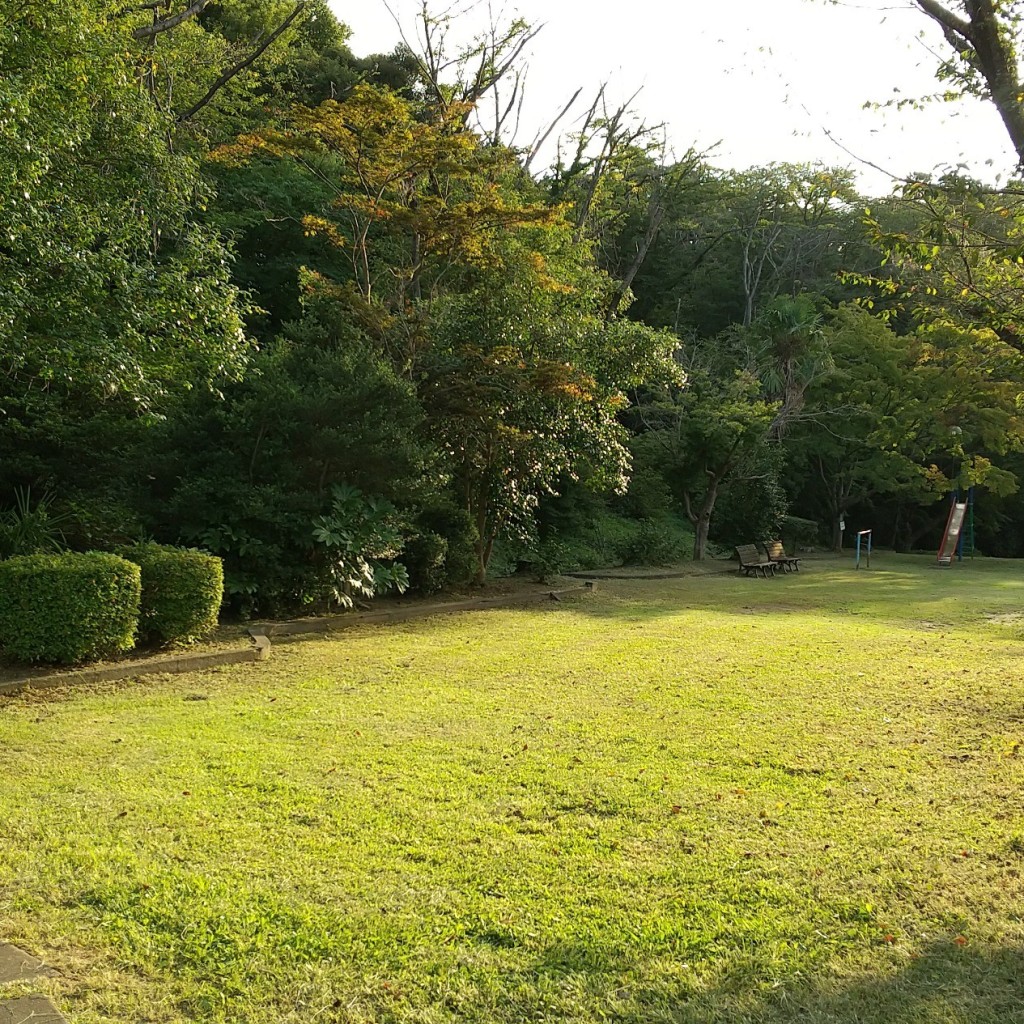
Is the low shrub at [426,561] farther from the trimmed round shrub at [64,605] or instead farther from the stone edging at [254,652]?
the trimmed round shrub at [64,605]

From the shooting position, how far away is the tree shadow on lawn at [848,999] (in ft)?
8.10

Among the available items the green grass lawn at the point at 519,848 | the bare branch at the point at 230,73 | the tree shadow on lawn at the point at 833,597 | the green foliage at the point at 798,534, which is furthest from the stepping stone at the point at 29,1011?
the green foliage at the point at 798,534

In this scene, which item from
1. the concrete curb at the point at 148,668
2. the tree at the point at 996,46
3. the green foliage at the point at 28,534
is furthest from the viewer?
the green foliage at the point at 28,534

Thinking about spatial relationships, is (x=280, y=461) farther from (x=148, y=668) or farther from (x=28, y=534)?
(x=148, y=668)

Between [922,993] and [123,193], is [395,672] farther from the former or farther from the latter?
[123,193]

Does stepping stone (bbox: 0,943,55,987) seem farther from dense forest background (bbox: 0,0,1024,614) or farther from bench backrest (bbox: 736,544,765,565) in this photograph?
bench backrest (bbox: 736,544,765,565)

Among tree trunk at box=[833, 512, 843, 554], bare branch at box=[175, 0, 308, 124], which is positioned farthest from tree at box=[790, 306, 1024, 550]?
bare branch at box=[175, 0, 308, 124]

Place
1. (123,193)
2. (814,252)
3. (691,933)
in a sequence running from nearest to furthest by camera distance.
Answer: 1. (691,933)
2. (123,193)
3. (814,252)

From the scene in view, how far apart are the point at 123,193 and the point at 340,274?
11.3 m

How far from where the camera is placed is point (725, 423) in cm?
1986

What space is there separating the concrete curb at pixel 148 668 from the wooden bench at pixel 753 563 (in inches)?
510

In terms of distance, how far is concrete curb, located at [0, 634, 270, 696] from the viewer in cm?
650

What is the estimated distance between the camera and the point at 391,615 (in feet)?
35.4

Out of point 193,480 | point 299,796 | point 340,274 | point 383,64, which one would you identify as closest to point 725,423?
point 340,274
